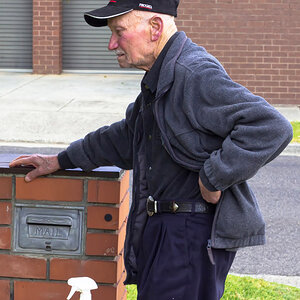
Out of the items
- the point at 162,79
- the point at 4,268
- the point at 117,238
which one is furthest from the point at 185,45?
the point at 4,268

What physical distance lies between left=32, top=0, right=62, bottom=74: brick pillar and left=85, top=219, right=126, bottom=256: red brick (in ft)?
47.8

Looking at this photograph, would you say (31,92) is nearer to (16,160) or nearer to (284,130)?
(16,160)

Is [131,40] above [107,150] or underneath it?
above

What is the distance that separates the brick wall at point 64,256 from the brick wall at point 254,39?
11.3m

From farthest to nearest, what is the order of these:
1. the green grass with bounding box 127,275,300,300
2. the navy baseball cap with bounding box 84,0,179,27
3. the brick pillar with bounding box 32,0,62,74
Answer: the brick pillar with bounding box 32,0,62,74, the green grass with bounding box 127,275,300,300, the navy baseball cap with bounding box 84,0,179,27

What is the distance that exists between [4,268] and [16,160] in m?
0.49

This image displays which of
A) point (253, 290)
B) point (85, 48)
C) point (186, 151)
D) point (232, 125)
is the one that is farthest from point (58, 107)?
point (232, 125)

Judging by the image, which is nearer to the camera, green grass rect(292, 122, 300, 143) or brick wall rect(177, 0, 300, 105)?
green grass rect(292, 122, 300, 143)

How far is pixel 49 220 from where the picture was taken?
3162 millimetres

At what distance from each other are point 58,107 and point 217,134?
1014 cm

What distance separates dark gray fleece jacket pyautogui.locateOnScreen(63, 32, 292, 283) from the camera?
98.9 inches

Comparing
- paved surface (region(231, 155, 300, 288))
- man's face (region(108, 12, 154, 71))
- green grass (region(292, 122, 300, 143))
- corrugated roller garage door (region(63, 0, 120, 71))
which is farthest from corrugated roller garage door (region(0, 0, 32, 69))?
man's face (region(108, 12, 154, 71))

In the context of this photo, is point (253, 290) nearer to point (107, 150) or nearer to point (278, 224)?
point (107, 150)

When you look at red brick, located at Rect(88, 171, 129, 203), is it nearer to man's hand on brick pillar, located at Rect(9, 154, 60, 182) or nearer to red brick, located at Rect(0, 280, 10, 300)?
man's hand on brick pillar, located at Rect(9, 154, 60, 182)
